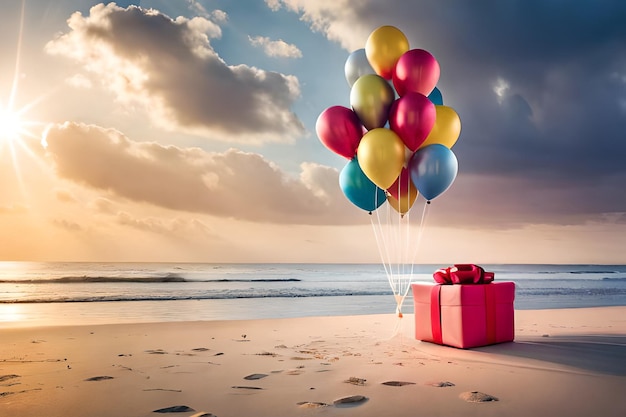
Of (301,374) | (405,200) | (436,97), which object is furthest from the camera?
(436,97)

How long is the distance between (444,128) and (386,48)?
1435mm

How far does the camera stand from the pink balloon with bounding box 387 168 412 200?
671 cm

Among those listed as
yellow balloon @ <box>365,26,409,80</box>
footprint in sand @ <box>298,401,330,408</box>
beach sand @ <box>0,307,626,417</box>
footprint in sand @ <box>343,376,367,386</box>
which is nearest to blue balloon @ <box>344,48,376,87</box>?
yellow balloon @ <box>365,26,409,80</box>

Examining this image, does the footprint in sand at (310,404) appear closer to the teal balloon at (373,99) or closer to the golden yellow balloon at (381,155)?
the golden yellow balloon at (381,155)

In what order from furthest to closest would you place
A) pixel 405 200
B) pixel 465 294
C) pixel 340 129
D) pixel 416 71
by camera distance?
1. pixel 405 200
2. pixel 340 129
3. pixel 416 71
4. pixel 465 294

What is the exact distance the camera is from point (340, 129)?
6520mm

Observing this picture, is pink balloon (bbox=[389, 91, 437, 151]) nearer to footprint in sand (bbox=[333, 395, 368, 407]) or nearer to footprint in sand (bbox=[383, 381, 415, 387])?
footprint in sand (bbox=[383, 381, 415, 387])

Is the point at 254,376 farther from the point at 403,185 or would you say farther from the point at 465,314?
the point at 403,185

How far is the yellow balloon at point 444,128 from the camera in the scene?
6.57 meters

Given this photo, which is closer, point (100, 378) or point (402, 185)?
point (100, 378)

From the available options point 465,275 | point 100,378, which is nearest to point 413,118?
point 465,275

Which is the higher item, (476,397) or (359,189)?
(359,189)

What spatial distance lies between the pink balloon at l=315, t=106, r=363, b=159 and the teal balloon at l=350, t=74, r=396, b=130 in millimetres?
141

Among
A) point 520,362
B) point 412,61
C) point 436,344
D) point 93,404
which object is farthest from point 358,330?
point 93,404
